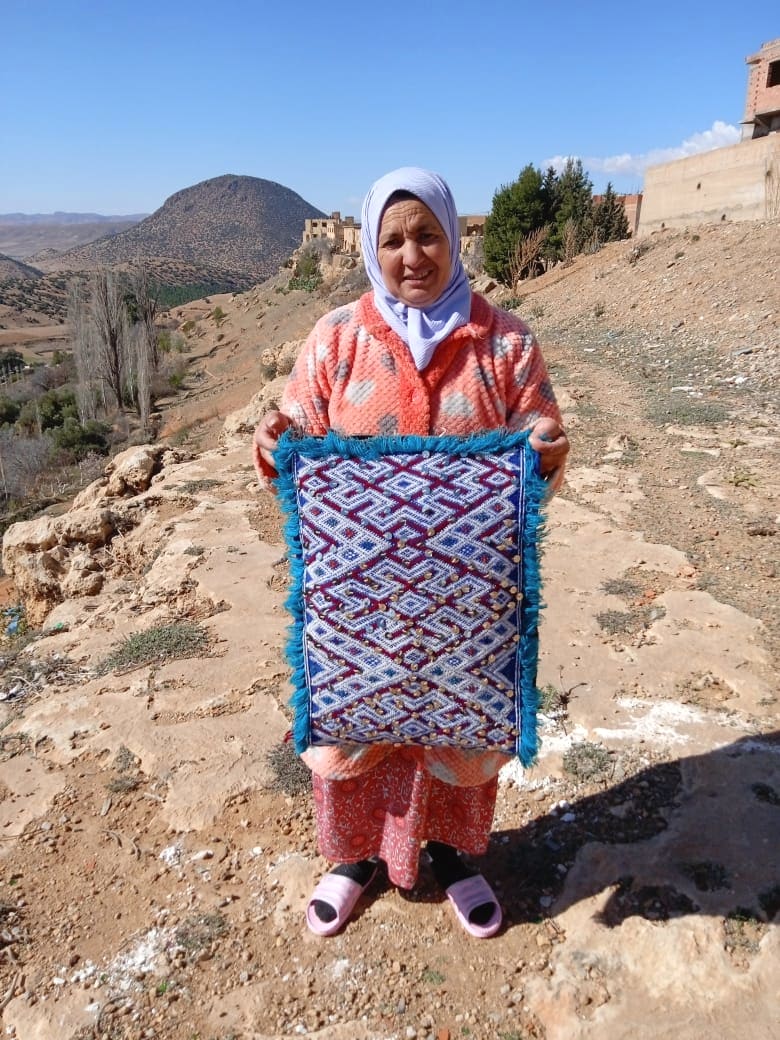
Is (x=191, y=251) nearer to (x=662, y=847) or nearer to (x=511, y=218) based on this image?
(x=511, y=218)

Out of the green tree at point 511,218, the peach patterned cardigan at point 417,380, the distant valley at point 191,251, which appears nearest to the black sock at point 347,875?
the peach patterned cardigan at point 417,380

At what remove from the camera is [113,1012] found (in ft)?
5.96

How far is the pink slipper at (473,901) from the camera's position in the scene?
1975 mm

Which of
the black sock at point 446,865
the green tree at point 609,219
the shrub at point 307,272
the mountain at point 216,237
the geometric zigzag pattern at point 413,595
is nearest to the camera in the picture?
the geometric zigzag pattern at point 413,595

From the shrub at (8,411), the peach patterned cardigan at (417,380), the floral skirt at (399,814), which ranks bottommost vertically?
the shrub at (8,411)

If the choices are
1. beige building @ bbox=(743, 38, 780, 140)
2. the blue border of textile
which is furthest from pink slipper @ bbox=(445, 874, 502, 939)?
beige building @ bbox=(743, 38, 780, 140)

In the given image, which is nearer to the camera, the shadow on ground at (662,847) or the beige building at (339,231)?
the shadow on ground at (662,847)

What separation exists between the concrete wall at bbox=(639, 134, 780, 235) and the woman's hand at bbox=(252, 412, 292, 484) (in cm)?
1754

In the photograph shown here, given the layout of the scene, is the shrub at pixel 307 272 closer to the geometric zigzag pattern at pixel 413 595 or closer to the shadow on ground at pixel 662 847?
the shadow on ground at pixel 662 847

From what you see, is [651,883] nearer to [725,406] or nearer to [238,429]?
[725,406]

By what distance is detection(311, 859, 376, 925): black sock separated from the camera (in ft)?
6.60

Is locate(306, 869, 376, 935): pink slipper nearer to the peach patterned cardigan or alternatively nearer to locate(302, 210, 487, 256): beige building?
the peach patterned cardigan

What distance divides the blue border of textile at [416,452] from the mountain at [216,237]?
71675mm

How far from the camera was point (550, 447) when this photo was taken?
1.58m
